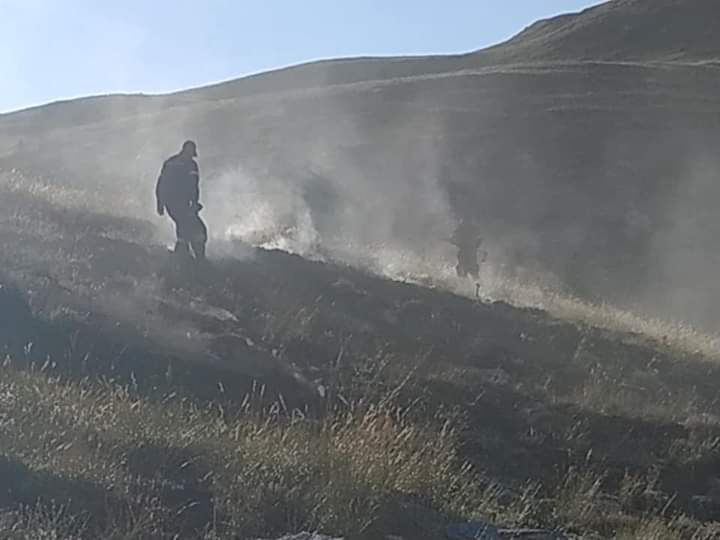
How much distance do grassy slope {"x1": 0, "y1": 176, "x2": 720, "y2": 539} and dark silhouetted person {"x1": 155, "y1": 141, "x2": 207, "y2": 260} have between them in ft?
1.59

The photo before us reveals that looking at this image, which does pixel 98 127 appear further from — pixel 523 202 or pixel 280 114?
pixel 523 202

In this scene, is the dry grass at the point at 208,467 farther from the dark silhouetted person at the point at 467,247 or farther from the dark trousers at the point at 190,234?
the dark silhouetted person at the point at 467,247

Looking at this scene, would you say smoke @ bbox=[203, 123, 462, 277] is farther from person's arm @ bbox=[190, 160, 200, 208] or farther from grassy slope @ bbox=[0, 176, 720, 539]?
grassy slope @ bbox=[0, 176, 720, 539]

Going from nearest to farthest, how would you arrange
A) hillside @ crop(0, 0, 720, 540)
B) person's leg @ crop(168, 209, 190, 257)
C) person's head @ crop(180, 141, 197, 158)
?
hillside @ crop(0, 0, 720, 540) < person's leg @ crop(168, 209, 190, 257) < person's head @ crop(180, 141, 197, 158)

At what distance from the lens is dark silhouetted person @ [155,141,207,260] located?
55.8 feet

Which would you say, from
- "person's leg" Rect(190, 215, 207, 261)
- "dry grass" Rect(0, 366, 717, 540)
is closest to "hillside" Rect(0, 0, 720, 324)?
"person's leg" Rect(190, 215, 207, 261)

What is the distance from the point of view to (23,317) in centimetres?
1148

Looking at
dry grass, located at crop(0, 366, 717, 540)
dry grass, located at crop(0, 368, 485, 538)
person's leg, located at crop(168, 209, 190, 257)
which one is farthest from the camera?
person's leg, located at crop(168, 209, 190, 257)

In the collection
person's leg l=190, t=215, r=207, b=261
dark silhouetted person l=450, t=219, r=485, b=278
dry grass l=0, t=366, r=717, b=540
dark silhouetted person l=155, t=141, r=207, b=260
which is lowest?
dark silhouetted person l=450, t=219, r=485, b=278

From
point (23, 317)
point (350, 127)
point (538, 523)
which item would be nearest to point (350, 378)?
point (23, 317)

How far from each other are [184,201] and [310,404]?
21.9 ft

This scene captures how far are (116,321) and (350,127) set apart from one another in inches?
1890

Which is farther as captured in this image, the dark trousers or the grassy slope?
the dark trousers

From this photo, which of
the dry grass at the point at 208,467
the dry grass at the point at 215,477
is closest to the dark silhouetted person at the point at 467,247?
the dry grass at the point at 215,477
